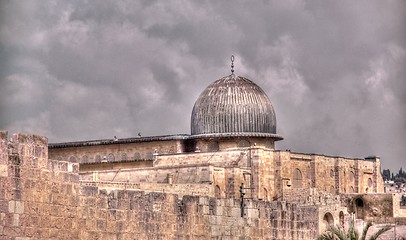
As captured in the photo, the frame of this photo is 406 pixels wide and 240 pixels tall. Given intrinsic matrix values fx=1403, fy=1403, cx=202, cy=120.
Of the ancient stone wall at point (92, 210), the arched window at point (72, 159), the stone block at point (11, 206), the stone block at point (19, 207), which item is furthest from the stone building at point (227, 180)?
the stone block at point (11, 206)

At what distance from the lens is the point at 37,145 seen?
32.8 meters

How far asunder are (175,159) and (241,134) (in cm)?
426

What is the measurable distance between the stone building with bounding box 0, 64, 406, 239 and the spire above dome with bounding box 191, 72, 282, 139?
5 centimetres

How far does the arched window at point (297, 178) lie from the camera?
221 ft

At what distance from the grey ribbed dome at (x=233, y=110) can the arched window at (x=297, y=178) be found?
2.62 metres

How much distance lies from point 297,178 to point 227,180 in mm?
6560

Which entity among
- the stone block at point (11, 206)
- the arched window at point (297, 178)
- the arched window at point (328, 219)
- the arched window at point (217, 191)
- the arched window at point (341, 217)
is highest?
the arched window at point (297, 178)

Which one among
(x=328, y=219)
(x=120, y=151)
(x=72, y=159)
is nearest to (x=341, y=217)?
(x=328, y=219)

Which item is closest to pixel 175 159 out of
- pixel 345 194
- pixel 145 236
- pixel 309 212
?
pixel 345 194

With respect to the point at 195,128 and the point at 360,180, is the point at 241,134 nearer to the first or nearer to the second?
the point at 195,128

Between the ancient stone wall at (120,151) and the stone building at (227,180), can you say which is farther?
the ancient stone wall at (120,151)

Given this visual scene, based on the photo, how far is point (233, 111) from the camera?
224 feet

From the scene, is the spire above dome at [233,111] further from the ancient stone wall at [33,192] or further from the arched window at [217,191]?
the ancient stone wall at [33,192]

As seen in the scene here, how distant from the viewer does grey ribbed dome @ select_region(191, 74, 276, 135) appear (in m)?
68.2
